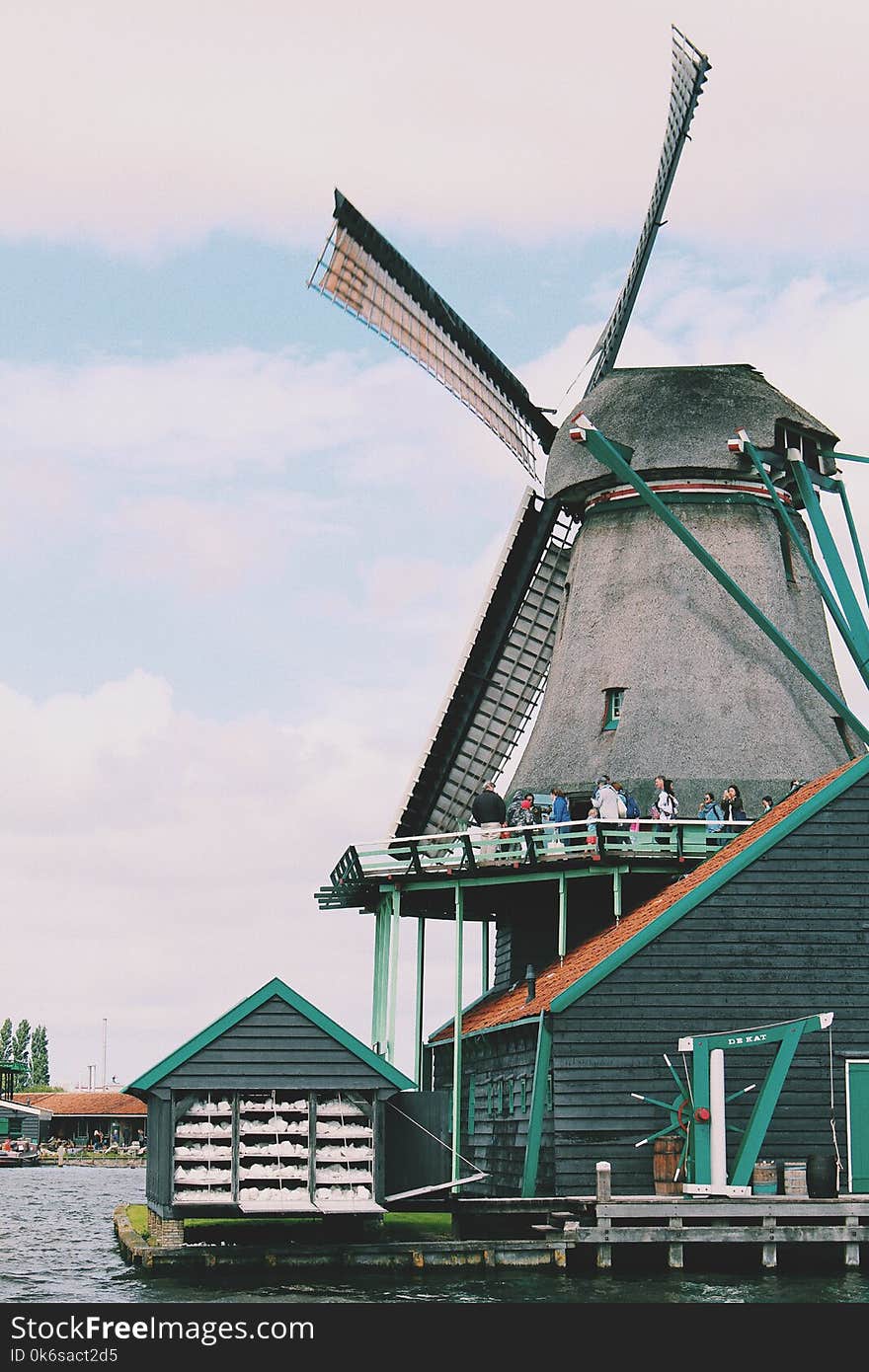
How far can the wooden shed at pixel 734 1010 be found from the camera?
83.0 ft

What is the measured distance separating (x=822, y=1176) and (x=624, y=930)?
5592 millimetres

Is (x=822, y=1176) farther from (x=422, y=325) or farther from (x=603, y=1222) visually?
(x=422, y=325)

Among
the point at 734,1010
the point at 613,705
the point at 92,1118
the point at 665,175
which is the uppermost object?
the point at 665,175

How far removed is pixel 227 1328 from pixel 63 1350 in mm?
1141

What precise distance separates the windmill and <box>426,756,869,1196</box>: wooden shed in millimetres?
5691

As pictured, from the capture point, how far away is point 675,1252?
22.3 meters

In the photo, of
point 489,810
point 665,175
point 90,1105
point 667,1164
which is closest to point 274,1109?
point 667,1164

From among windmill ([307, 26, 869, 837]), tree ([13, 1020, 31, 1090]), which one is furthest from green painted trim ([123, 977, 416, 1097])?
tree ([13, 1020, 31, 1090])

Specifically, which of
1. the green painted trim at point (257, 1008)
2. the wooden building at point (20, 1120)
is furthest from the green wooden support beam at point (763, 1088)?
the wooden building at point (20, 1120)

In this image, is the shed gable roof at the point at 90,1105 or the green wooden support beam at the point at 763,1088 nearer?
the green wooden support beam at the point at 763,1088

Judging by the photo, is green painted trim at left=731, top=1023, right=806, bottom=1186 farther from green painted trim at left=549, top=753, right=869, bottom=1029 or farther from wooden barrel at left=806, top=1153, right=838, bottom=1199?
green painted trim at left=549, top=753, right=869, bottom=1029

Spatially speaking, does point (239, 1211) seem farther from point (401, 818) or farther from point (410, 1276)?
point (401, 818)

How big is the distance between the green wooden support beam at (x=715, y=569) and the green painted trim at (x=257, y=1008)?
1073 centimetres

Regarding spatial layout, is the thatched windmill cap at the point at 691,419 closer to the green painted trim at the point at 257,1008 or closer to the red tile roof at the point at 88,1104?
the green painted trim at the point at 257,1008
